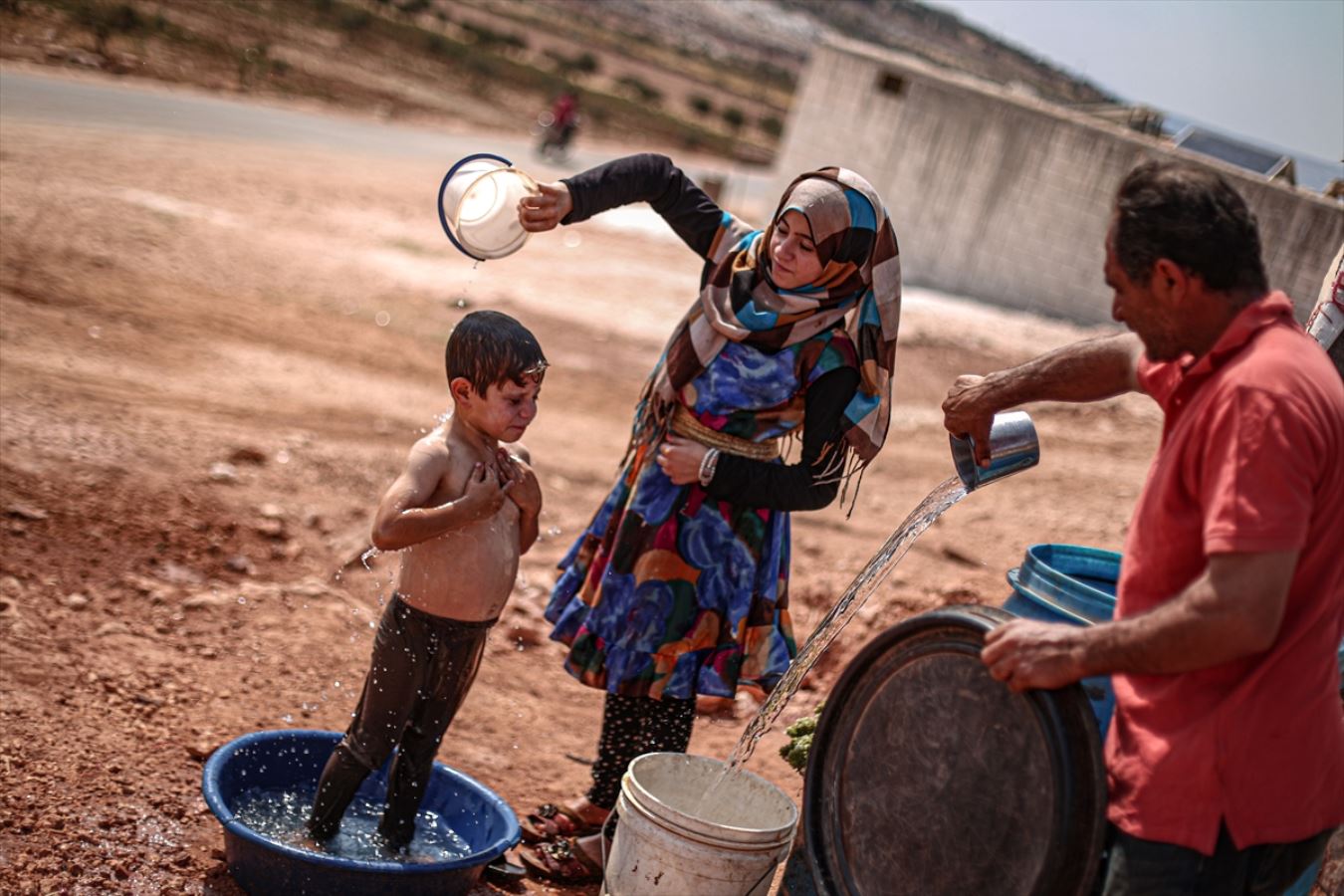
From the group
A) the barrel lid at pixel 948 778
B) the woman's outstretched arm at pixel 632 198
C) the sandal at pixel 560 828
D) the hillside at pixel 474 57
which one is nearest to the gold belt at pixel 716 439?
the woman's outstretched arm at pixel 632 198

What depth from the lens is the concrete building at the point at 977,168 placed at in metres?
17.5

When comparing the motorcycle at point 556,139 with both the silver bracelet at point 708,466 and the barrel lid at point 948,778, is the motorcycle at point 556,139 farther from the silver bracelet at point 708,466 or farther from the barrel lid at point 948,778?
the barrel lid at point 948,778

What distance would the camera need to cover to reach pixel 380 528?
9.84ft

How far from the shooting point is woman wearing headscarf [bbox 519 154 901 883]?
11.0ft

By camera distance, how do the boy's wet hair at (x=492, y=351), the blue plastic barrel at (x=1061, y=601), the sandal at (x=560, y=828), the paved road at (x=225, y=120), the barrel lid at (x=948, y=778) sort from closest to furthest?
1. the barrel lid at (x=948, y=778)
2. the blue plastic barrel at (x=1061, y=601)
3. the boy's wet hair at (x=492, y=351)
4. the sandal at (x=560, y=828)
5. the paved road at (x=225, y=120)

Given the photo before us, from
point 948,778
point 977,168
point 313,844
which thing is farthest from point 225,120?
point 948,778

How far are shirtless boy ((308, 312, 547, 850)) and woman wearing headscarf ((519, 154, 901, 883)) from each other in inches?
15.3

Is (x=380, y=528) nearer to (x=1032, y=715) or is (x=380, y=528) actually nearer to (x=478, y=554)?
(x=478, y=554)

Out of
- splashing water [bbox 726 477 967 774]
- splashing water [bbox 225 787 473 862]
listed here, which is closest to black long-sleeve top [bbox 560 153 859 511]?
splashing water [bbox 726 477 967 774]

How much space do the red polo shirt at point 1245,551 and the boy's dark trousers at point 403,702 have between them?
1.58m

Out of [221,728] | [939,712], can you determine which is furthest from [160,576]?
[939,712]

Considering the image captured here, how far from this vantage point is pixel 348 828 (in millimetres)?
3473

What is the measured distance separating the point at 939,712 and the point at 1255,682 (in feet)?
1.91

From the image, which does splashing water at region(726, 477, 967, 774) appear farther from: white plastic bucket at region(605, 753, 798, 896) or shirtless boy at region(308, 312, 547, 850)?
shirtless boy at region(308, 312, 547, 850)
